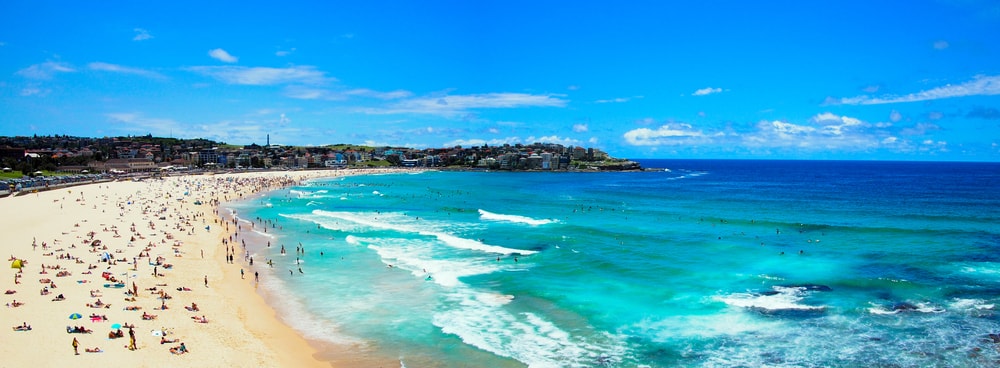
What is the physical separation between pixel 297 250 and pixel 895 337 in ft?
95.1

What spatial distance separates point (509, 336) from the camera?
63.3ft

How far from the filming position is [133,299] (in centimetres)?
2202

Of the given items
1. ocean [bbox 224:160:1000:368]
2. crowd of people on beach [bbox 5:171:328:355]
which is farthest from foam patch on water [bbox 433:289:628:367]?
crowd of people on beach [bbox 5:171:328:355]

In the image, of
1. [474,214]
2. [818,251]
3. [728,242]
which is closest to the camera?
[818,251]

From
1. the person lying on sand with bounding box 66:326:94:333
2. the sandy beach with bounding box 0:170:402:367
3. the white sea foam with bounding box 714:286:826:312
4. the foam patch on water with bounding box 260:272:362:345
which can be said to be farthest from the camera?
the white sea foam with bounding box 714:286:826:312

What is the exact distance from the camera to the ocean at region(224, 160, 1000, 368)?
18.0 metres

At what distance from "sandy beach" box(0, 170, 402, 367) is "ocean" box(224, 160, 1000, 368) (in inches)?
67.0

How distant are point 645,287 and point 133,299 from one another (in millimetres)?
20329

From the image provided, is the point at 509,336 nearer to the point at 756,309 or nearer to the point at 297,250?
the point at 756,309

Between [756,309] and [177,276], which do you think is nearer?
[756,309]

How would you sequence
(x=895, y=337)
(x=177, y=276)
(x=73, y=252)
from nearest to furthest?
1. (x=895, y=337)
2. (x=177, y=276)
3. (x=73, y=252)

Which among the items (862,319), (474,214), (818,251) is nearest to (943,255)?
(818,251)

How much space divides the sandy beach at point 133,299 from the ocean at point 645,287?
1703 mm

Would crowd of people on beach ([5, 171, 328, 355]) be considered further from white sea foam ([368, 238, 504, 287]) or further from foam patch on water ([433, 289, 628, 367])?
foam patch on water ([433, 289, 628, 367])
